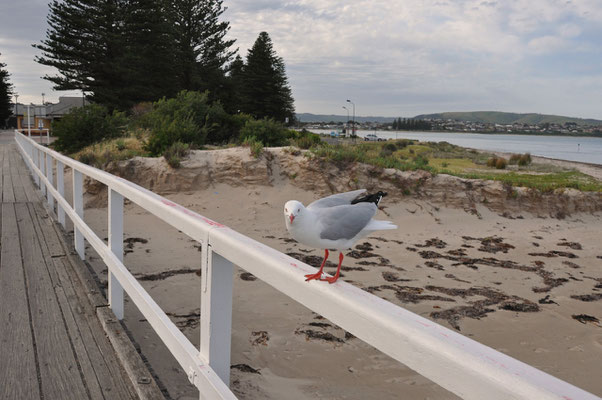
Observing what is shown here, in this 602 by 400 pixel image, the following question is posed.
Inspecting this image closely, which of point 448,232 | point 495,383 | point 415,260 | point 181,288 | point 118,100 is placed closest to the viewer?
point 495,383

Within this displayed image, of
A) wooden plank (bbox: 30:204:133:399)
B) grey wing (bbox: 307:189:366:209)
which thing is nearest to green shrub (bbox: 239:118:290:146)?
wooden plank (bbox: 30:204:133:399)

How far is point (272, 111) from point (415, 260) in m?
40.4

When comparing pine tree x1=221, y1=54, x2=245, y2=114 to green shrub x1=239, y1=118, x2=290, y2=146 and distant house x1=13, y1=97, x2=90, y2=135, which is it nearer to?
distant house x1=13, y1=97, x2=90, y2=135

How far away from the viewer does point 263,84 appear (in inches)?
1858

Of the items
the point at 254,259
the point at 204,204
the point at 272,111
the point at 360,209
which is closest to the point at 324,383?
the point at 360,209

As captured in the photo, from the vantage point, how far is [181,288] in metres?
6.30

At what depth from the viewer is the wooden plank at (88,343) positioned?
254 centimetres

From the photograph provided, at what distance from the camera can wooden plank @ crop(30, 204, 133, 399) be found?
2537 mm

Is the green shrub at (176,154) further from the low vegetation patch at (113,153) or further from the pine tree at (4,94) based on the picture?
the pine tree at (4,94)

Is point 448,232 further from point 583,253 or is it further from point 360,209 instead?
point 360,209

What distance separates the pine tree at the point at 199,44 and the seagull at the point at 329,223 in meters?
40.5

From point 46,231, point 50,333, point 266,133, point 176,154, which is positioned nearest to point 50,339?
point 50,333

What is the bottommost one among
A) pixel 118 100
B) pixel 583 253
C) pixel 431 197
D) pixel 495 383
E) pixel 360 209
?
pixel 583 253

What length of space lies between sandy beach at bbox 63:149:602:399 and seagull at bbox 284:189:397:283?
181 centimetres
